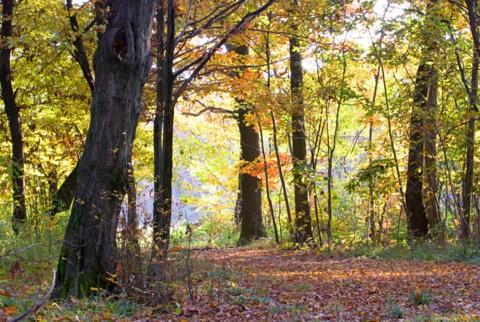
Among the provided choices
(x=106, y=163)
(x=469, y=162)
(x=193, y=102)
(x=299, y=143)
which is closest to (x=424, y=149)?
(x=469, y=162)

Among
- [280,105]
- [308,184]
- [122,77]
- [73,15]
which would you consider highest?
[73,15]

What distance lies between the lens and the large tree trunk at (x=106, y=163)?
19.2ft

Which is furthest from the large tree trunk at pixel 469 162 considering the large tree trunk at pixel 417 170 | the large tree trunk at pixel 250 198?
the large tree trunk at pixel 250 198

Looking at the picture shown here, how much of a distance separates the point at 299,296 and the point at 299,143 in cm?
779

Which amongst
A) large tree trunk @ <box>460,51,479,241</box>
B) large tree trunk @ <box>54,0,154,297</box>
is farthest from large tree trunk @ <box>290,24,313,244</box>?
large tree trunk @ <box>54,0,154,297</box>

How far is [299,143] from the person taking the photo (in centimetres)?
1395

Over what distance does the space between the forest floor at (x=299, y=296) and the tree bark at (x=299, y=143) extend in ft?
14.8

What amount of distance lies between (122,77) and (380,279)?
4.30m

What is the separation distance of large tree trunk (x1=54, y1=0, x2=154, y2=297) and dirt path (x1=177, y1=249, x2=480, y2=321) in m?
1.13

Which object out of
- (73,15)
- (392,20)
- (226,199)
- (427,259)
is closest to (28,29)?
(73,15)

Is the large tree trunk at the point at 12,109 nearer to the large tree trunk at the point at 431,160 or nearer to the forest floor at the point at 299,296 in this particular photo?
the forest floor at the point at 299,296

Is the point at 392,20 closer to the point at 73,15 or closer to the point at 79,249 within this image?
the point at 73,15

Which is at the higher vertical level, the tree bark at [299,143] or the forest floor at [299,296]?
the tree bark at [299,143]

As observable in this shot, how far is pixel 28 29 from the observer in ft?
35.2
